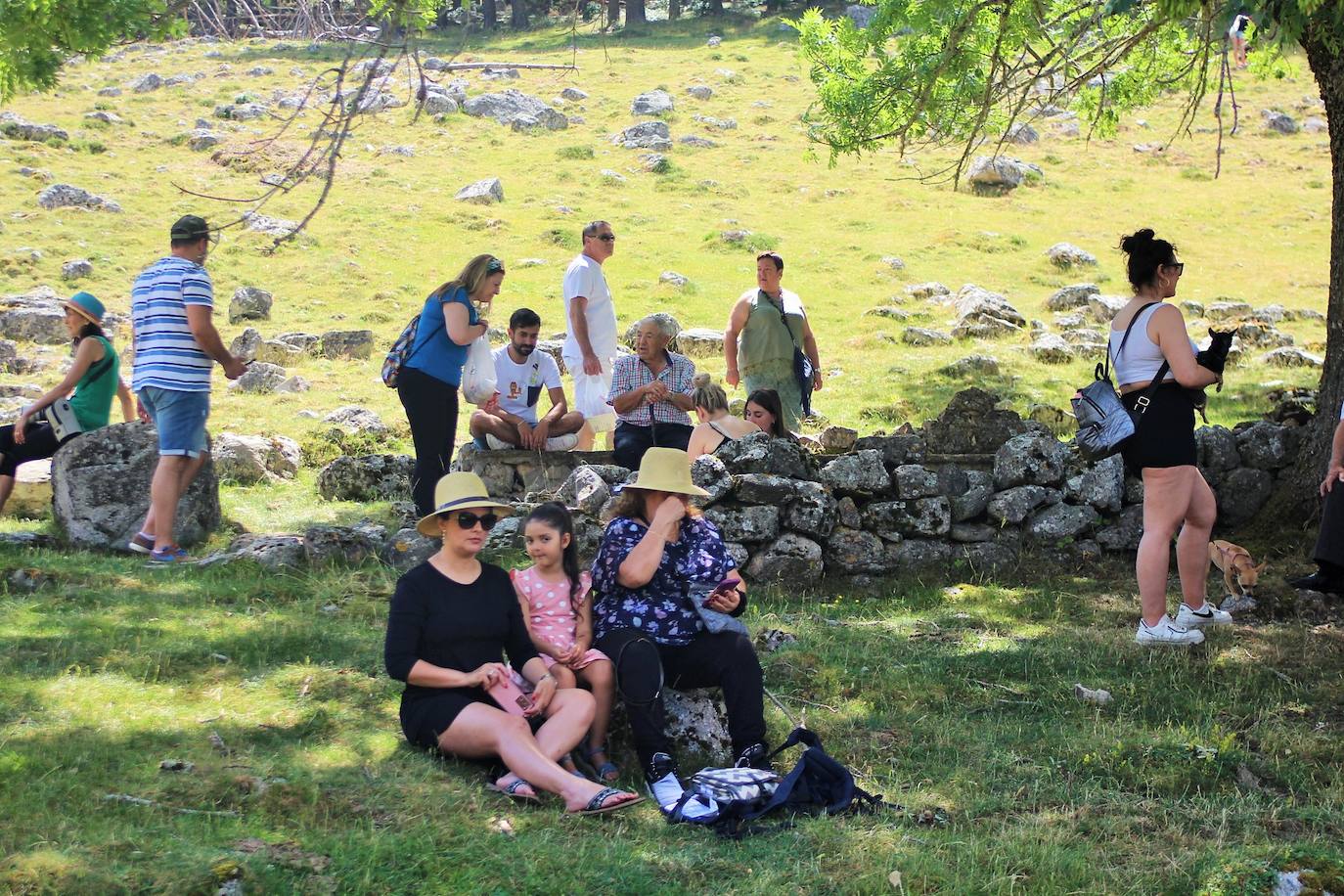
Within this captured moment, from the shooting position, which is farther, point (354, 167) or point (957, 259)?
point (354, 167)

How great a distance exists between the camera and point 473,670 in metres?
5.48

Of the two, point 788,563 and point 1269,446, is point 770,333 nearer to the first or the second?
point 788,563

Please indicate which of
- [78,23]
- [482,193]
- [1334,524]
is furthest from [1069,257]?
[78,23]

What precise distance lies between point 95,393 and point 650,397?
12.2 ft

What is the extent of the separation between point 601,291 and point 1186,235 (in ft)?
54.8

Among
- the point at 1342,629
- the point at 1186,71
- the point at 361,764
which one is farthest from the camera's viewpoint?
the point at 1186,71

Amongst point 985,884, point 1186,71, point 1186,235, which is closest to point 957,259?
point 1186,235

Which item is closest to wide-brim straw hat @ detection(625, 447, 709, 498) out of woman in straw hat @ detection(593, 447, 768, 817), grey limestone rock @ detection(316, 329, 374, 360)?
woman in straw hat @ detection(593, 447, 768, 817)

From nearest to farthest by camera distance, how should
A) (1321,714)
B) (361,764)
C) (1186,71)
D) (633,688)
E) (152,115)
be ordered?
1. (361,764)
2. (633,688)
3. (1321,714)
4. (1186,71)
5. (152,115)

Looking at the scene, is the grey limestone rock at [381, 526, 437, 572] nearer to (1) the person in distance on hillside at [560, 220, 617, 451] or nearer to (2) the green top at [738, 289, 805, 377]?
(1) the person in distance on hillside at [560, 220, 617, 451]

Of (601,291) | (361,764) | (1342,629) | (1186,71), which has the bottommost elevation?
(1342,629)

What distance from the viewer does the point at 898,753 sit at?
19.4 ft

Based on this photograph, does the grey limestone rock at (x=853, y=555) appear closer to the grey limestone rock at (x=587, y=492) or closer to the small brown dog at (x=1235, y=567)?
the grey limestone rock at (x=587, y=492)

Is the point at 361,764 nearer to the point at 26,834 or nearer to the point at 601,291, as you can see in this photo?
the point at 26,834
